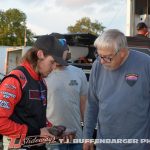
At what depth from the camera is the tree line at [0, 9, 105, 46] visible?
6150 cm

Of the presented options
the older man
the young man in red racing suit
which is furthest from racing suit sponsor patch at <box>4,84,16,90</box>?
the older man

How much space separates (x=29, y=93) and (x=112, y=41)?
785 mm

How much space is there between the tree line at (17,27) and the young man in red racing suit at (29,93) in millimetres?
52150

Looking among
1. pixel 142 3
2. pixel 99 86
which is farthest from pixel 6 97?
pixel 142 3

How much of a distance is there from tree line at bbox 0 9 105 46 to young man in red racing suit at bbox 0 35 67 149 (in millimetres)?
52150

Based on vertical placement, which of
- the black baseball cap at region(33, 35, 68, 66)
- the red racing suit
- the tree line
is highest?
the tree line

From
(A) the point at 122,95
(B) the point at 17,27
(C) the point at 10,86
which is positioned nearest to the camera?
(C) the point at 10,86

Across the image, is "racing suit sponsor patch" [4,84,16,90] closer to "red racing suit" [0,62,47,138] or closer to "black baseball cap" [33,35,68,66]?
"red racing suit" [0,62,47,138]

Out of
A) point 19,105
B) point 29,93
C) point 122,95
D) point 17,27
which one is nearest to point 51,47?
point 29,93

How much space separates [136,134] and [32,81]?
0.94 metres

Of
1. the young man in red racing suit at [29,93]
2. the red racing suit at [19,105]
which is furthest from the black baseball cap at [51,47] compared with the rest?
the red racing suit at [19,105]

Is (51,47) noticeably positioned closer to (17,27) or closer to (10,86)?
(10,86)

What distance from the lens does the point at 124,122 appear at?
12.2ft

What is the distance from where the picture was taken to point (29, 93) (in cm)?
342
